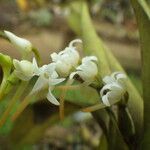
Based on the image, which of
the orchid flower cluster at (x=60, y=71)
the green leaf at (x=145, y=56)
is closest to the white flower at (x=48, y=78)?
the orchid flower cluster at (x=60, y=71)

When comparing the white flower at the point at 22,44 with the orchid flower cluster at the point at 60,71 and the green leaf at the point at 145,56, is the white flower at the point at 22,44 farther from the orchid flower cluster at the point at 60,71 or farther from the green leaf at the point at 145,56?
the green leaf at the point at 145,56

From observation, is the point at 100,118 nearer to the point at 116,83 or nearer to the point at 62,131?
the point at 116,83

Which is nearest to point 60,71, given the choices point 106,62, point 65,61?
point 65,61

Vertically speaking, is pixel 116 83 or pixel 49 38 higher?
pixel 116 83

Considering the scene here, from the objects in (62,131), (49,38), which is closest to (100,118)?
(62,131)

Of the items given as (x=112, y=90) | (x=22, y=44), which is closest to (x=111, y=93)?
(x=112, y=90)

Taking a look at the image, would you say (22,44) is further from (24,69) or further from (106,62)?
(106,62)

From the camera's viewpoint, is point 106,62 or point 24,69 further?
point 106,62
